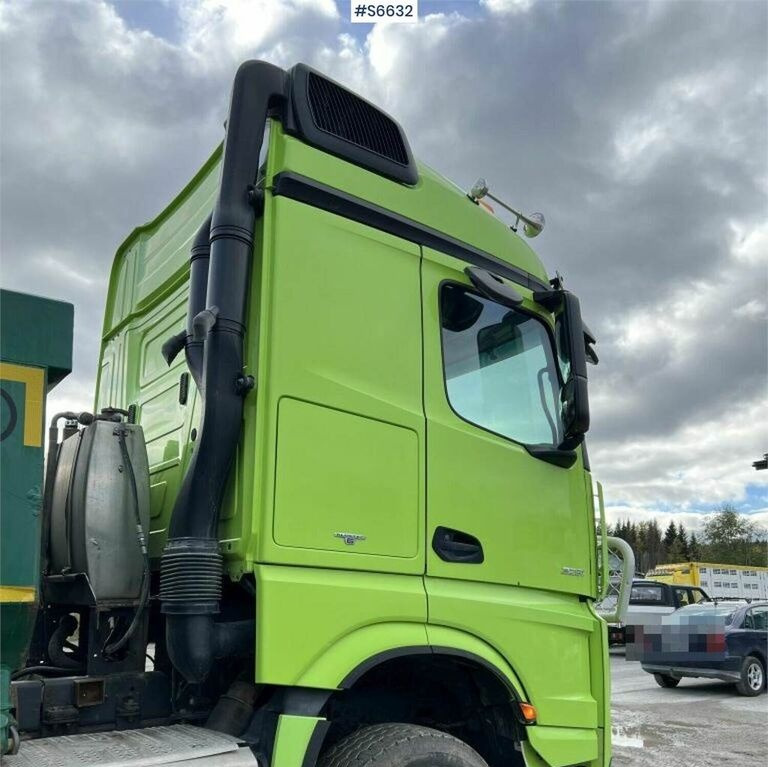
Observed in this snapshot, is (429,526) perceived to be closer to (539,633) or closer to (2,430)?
(539,633)

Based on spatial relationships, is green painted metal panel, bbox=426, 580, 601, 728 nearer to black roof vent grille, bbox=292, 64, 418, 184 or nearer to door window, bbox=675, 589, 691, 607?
black roof vent grille, bbox=292, 64, 418, 184

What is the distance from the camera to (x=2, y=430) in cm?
234

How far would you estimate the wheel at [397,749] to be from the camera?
291 cm

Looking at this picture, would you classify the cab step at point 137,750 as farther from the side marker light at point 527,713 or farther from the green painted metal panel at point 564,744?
the green painted metal panel at point 564,744

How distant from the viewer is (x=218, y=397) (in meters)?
2.93

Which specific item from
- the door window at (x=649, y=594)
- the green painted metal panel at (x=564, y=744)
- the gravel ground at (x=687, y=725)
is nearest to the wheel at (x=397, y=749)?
the green painted metal panel at (x=564, y=744)

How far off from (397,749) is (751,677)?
38.8 ft

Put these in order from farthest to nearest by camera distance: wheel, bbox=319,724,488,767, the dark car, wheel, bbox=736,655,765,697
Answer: wheel, bbox=736,655,765,697, the dark car, wheel, bbox=319,724,488,767

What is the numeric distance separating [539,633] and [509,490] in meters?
0.59

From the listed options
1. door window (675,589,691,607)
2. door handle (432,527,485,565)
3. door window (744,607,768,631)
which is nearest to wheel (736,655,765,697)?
door window (744,607,768,631)

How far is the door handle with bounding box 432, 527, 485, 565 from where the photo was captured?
321 centimetres

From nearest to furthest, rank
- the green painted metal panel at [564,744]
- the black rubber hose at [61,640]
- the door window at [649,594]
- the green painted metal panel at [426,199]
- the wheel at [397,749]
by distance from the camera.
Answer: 1. the wheel at [397,749]
2. the green painted metal panel at [426,199]
3. the green painted metal panel at [564,744]
4. the black rubber hose at [61,640]
5. the door window at [649,594]

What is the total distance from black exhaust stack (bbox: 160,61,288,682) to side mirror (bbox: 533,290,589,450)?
1.47m

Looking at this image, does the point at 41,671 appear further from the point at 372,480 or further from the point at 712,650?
the point at 712,650
